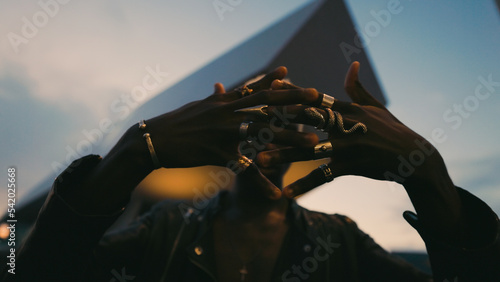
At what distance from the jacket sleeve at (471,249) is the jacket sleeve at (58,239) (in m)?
1.29

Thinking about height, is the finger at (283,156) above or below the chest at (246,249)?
above

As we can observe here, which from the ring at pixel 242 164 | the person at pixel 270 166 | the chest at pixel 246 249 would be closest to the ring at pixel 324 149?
the person at pixel 270 166

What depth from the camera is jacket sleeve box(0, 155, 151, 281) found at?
0.94m

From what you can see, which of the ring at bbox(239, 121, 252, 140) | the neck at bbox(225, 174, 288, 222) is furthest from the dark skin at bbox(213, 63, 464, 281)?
the neck at bbox(225, 174, 288, 222)

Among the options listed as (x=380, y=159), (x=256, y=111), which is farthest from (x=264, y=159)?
(x=380, y=159)

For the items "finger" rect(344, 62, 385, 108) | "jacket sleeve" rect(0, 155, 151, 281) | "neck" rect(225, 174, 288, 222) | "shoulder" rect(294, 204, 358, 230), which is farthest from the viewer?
"shoulder" rect(294, 204, 358, 230)

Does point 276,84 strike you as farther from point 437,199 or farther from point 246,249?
point 246,249

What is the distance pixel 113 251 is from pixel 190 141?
83 cm

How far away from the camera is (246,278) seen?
1431 millimetres

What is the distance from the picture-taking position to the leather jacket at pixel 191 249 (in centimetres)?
95

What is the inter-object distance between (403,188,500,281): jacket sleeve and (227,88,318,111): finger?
0.72 metres

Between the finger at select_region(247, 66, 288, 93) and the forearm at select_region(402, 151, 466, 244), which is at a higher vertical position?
the finger at select_region(247, 66, 288, 93)

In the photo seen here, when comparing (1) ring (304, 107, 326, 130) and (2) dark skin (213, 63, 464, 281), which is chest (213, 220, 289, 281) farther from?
(1) ring (304, 107, 326, 130)

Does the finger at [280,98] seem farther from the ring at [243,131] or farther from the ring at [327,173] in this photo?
the ring at [327,173]
